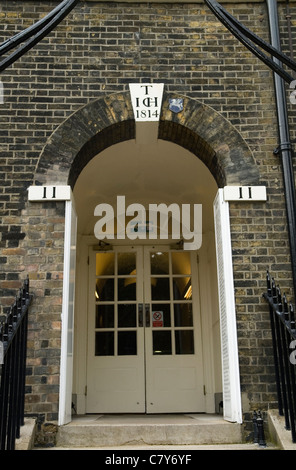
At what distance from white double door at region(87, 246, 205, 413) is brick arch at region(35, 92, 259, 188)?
7.27 feet

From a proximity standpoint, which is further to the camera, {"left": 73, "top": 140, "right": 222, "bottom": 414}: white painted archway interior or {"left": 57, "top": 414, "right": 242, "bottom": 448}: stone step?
{"left": 73, "top": 140, "right": 222, "bottom": 414}: white painted archway interior

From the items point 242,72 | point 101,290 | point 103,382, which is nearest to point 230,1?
point 242,72

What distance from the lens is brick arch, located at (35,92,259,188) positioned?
524 cm

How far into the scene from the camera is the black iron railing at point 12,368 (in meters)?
3.26

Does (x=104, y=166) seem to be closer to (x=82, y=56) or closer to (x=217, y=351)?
(x=82, y=56)

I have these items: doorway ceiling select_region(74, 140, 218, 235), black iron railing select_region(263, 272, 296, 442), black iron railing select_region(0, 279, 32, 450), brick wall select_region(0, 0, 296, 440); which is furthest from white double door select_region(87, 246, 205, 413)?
black iron railing select_region(0, 279, 32, 450)

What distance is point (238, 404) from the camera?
179 inches

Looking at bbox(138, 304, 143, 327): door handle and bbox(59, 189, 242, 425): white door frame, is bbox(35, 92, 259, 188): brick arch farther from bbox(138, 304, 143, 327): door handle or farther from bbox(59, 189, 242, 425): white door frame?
bbox(138, 304, 143, 327): door handle

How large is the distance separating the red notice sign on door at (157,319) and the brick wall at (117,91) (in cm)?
249

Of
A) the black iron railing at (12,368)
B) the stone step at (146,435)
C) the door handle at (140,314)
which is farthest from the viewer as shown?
the door handle at (140,314)

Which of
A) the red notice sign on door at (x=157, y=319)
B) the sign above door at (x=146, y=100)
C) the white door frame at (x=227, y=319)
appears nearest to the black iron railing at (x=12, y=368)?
the white door frame at (x=227, y=319)

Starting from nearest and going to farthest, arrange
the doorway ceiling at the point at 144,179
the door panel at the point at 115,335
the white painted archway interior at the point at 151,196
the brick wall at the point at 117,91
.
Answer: the brick wall at the point at 117,91 → the doorway ceiling at the point at 144,179 → the white painted archway interior at the point at 151,196 → the door panel at the point at 115,335

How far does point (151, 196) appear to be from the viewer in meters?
7.71

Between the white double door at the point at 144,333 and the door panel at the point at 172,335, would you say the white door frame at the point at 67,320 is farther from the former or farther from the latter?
the door panel at the point at 172,335
